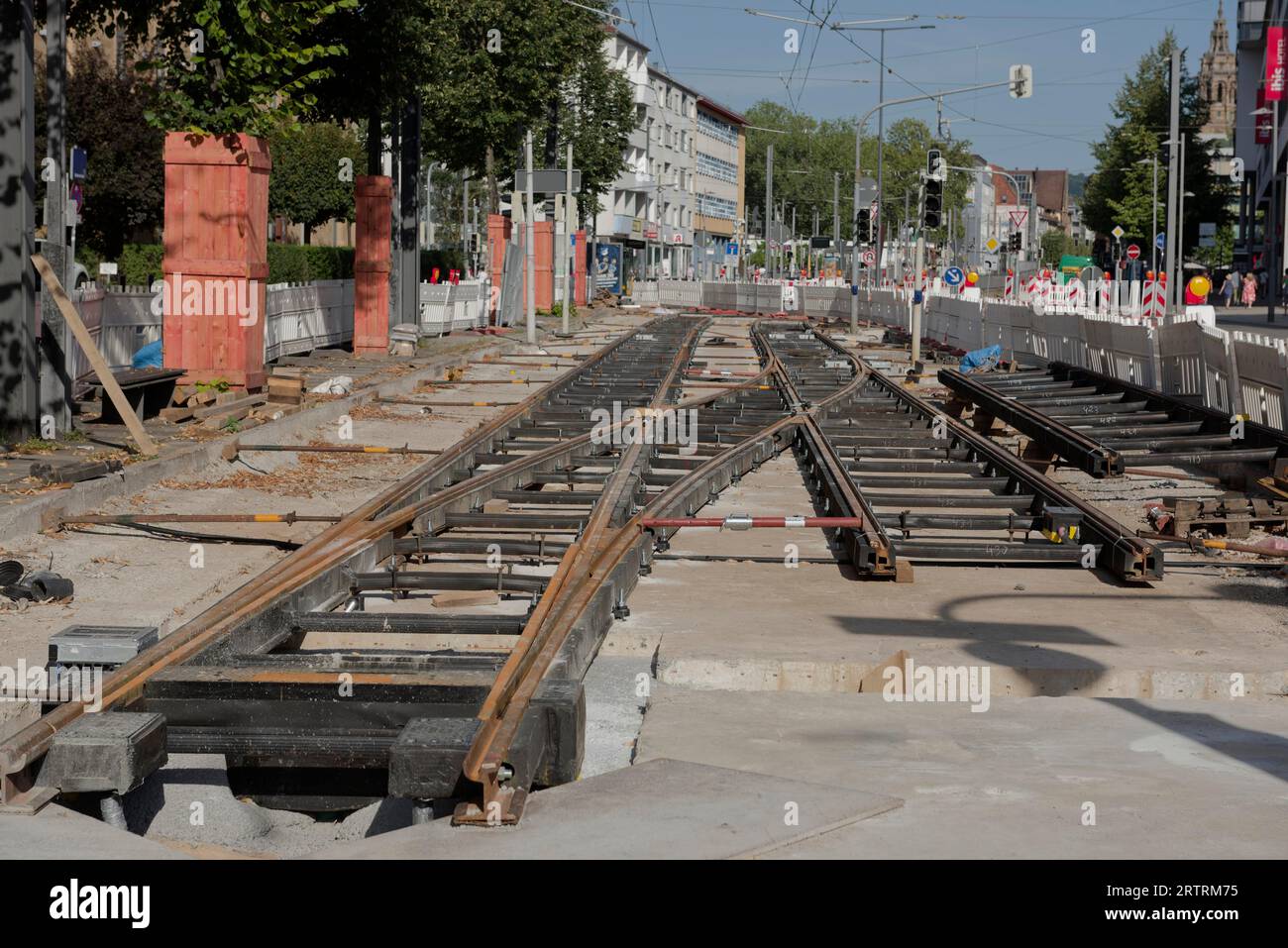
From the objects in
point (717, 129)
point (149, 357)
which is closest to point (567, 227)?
point (149, 357)

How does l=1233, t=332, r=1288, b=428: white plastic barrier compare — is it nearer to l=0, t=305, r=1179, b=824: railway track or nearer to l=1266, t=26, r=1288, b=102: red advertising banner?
l=0, t=305, r=1179, b=824: railway track

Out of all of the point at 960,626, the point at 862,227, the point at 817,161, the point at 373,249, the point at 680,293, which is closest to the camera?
the point at 960,626

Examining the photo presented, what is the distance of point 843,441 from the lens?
605 inches

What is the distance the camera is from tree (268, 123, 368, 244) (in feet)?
246

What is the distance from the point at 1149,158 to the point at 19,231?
80.1 m

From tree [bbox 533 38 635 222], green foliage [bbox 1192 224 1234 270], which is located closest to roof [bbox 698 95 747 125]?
green foliage [bbox 1192 224 1234 270]

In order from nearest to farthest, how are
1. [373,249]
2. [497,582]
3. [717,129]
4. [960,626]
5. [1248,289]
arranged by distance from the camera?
[960,626] → [497,582] → [373,249] → [1248,289] → [717,129]

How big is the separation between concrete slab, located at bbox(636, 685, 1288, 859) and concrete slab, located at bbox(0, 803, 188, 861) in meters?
1.77

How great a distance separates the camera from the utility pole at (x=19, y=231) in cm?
1288

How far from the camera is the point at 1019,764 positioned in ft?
18.7

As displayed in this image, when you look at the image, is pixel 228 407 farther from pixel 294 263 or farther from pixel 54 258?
pixel 294 263

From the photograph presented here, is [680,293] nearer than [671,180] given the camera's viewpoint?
Yes

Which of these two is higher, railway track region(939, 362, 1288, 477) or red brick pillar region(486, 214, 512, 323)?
red brick pillar region(486, 214, 512, 323)
